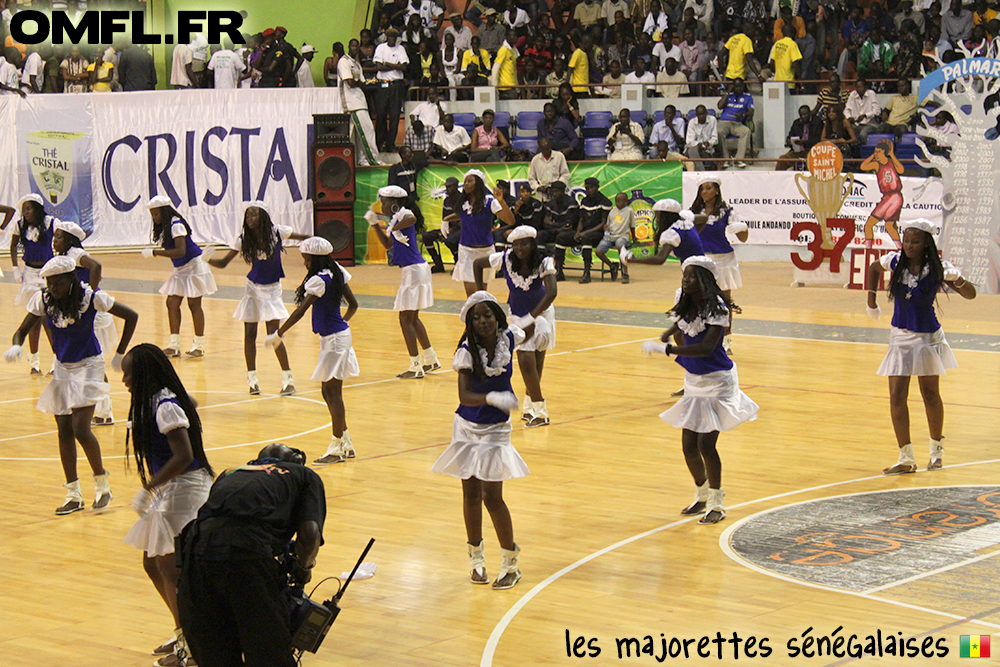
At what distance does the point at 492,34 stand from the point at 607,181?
552 centimetres

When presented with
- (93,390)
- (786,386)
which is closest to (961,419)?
(786,386)

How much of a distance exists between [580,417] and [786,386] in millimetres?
2505

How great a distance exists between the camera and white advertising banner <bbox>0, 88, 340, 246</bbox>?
2584 cm

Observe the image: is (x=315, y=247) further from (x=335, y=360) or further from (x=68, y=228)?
(x=68, y=228)

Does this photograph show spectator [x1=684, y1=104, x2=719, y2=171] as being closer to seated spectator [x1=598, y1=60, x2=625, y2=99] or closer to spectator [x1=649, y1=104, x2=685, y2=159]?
spectator [x1=649, y1=104, x2=685, y2=159]

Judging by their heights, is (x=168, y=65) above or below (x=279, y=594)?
above

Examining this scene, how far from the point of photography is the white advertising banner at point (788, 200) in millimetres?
20942

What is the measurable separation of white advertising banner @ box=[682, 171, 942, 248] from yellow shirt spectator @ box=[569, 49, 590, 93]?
3784 mm

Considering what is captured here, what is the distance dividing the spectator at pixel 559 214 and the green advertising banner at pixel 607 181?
73 cm

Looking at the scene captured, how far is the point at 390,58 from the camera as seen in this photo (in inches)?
1008

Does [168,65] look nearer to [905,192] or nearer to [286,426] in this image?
[905,192]

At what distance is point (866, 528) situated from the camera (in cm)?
837

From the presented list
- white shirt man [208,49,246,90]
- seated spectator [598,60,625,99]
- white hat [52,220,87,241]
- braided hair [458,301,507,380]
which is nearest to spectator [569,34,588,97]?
seated spectator [598,60,625,99]

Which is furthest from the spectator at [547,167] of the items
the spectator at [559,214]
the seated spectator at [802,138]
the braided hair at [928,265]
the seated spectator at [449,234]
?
the braided hair at [928,265]
